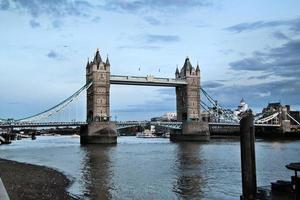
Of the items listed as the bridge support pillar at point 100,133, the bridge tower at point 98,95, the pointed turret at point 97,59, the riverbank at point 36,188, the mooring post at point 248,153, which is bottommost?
the riverbank at point 36,188

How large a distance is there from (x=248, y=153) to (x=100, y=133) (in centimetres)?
7473

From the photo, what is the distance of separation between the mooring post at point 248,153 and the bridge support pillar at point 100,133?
7358cm

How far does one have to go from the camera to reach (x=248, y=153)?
37.9 feet

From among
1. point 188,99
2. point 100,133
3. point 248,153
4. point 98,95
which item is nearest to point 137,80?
point 98,95

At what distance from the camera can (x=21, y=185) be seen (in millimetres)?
19281

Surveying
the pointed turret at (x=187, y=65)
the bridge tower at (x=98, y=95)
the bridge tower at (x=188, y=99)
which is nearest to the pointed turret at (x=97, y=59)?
the bridge tower at (x=98, y=95)

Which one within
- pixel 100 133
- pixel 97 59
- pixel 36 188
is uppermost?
Answer: pixel 97 59

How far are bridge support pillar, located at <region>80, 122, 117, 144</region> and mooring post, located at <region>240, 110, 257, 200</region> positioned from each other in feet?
241

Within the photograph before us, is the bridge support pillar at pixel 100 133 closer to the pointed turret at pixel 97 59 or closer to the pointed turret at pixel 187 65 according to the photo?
the pointed turret at pixel 97 59

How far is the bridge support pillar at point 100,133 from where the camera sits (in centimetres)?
8462

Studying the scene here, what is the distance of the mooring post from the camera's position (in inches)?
453

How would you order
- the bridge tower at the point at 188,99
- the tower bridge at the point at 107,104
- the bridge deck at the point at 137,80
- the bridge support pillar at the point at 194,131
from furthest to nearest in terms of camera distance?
the bridge tower at the point at 188,99 < the bridge support pillar at the point at 194,131 < the bridge deck at the point at 137,80 < the tower bridge at the point at 107,104

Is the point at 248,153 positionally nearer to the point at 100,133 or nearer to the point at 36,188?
the point at 36,188

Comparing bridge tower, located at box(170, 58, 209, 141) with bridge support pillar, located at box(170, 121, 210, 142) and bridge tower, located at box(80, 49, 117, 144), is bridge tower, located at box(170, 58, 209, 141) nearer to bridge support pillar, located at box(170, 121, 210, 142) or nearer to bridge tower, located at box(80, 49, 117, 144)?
bridge support pillar, located at box(170, 121, 210, 142)
